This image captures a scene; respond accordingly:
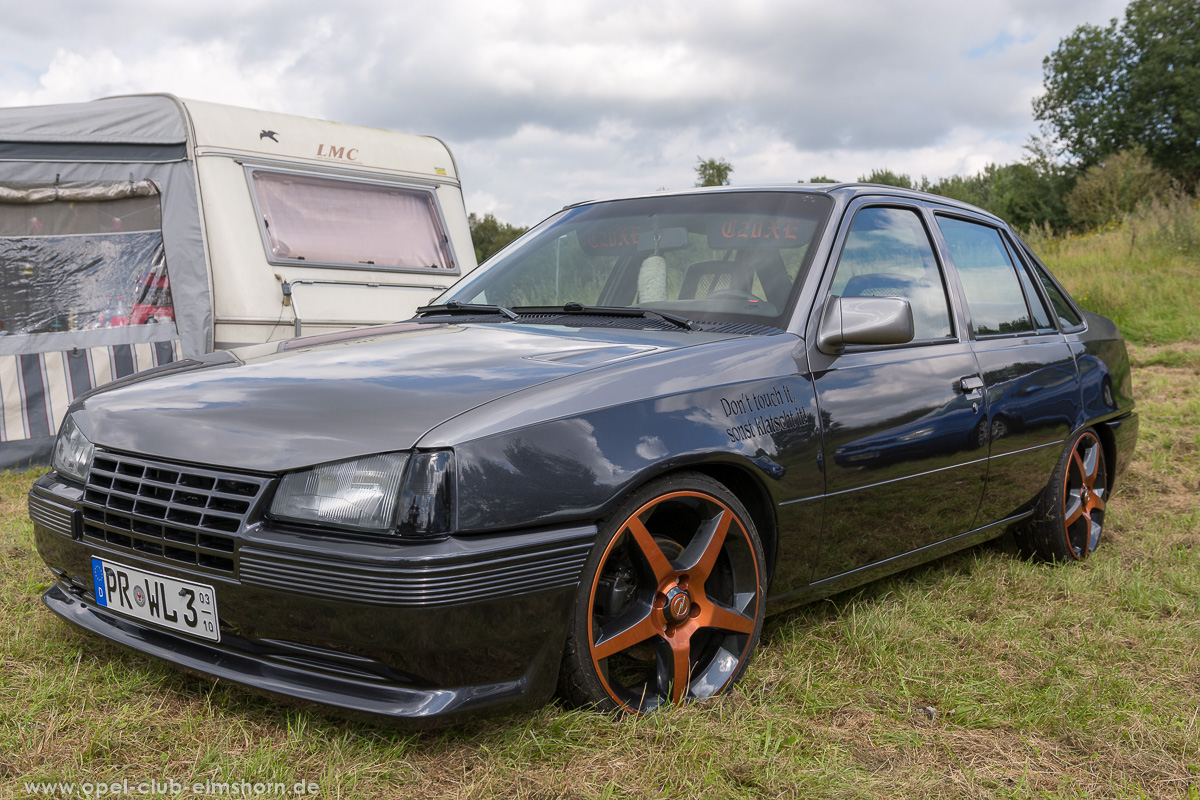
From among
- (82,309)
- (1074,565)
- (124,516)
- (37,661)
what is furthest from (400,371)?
(82,309)

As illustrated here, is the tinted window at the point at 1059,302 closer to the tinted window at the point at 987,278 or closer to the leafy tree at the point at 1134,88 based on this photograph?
the tinted window at the point at 987,278

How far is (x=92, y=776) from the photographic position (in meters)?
2.16

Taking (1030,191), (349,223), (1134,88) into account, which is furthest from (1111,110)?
(349,223)

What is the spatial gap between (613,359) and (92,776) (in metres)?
1.53

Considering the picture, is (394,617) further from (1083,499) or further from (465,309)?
(1083,499)

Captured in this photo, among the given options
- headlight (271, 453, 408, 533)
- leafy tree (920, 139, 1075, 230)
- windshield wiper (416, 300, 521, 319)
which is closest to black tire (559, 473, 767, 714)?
headlight (271, 453, 408, 533)

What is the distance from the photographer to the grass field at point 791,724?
7.21ft

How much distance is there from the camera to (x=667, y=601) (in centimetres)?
251

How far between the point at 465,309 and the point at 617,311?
0.64 meters

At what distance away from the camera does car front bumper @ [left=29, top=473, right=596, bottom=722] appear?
200 cm

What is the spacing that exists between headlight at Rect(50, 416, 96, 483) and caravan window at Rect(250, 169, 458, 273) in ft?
14.5

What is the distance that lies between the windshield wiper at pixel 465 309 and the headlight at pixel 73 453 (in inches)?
51.3

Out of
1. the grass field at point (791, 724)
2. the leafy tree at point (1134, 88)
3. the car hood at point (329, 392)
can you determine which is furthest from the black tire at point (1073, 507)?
the leafy tree at point (1134, 88)

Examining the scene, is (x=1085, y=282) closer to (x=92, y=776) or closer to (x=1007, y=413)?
(x=1007, y=413)
